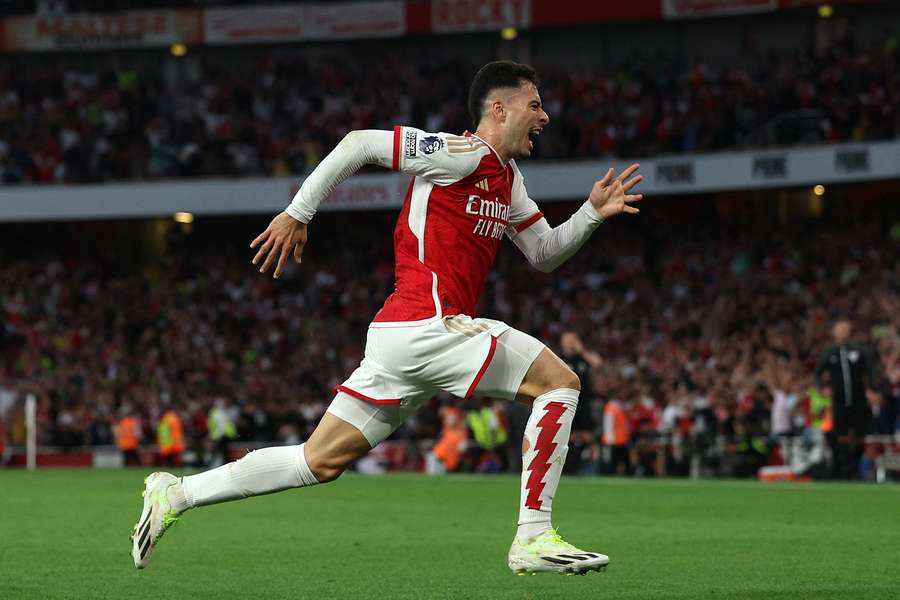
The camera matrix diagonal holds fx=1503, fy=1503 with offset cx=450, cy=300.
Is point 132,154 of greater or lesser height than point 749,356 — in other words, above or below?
above

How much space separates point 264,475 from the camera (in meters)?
→ 6.75

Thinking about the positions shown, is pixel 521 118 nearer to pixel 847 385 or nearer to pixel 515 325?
pixel 847 385

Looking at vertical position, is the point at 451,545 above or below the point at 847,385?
below

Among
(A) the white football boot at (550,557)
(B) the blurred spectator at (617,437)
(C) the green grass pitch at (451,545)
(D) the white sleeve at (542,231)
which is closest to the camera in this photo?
(A) the white football boot at (550,557)

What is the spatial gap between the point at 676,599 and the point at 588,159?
948 inches

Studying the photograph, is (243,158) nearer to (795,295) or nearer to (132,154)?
(132,154)

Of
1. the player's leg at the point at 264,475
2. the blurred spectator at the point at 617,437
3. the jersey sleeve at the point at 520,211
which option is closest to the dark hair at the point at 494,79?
the jersey sleeve at the point at 520,211

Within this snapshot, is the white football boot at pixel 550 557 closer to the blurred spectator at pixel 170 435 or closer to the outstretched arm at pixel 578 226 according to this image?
the outstretched arm at pixel 578 226

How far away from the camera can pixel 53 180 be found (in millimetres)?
34406

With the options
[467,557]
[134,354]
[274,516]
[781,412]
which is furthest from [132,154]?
[467,557]

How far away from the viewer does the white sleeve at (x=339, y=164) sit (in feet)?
20.7

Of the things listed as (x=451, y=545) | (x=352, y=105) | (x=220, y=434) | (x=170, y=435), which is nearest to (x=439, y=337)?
(x=451, y=545)

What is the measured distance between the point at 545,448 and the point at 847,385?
13147mm

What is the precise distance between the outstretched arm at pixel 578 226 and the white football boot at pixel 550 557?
4.61 feet
